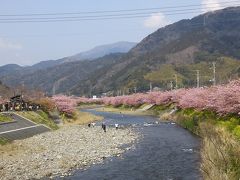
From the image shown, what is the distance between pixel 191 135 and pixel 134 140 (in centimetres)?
788

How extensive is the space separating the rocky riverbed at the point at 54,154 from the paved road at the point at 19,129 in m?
2.24

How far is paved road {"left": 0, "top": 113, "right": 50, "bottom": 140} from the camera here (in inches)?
2187

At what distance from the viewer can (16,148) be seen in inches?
1854

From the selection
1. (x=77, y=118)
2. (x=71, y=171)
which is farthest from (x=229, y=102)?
(x=77, y=118)

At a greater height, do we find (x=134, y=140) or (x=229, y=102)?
(x=229, y=102)

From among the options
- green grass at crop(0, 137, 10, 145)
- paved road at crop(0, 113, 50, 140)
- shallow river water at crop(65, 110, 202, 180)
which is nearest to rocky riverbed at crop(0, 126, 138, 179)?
green grass at crop(0, 137, 10, 145)

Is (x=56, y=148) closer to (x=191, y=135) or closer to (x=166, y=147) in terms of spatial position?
(x=166, y=147)

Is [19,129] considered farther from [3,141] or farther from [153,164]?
[153,164]

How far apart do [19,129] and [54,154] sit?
66.2 ft

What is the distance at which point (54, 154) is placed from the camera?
1705 inches

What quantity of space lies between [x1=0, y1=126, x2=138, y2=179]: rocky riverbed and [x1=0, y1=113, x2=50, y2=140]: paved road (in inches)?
88.0

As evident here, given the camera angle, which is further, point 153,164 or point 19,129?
point 19,129

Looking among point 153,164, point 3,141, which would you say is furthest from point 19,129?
point 153,164

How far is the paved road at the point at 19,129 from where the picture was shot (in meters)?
55.5
